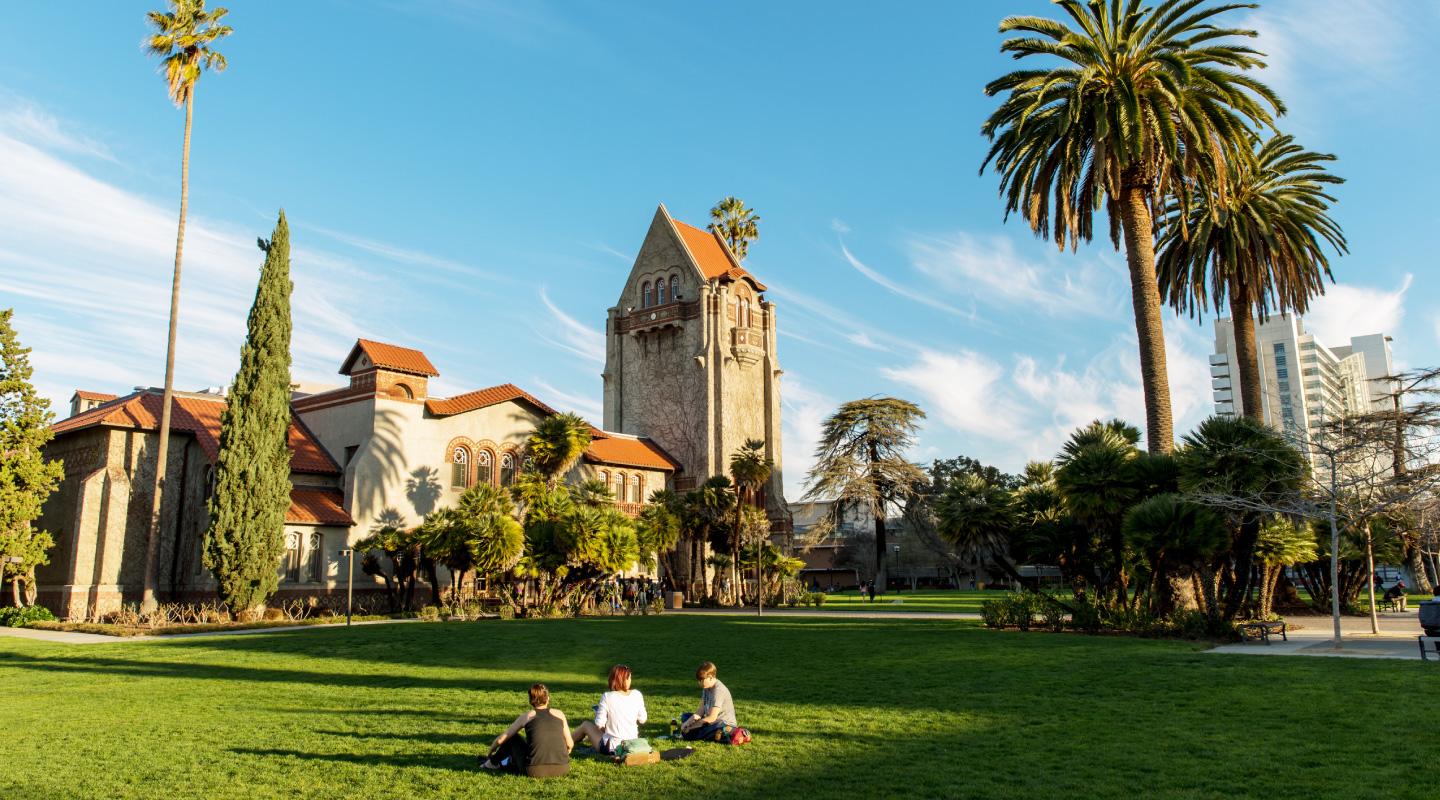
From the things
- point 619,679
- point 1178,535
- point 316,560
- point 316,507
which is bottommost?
point 619,679

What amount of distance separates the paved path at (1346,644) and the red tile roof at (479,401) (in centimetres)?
3274

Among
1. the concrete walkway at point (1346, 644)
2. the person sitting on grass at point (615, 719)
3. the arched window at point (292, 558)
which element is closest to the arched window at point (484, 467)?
the arched window at point (292, 558)

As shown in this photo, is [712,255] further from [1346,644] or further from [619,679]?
[619,679]

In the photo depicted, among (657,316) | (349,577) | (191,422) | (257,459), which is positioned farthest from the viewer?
(657,316)

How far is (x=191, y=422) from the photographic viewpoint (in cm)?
3884

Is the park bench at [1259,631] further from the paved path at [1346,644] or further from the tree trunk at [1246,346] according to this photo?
the tree trunk at [1246,346]

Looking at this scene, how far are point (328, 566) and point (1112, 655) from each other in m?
31.4

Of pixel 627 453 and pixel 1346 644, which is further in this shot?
pixel 627 453

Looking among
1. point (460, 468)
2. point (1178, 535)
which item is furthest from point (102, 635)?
point (1178, 535)

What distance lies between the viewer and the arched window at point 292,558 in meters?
37.8

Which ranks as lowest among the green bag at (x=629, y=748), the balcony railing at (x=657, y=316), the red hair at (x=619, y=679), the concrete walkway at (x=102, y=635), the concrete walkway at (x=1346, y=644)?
the concrete walkway at (x=102, y=635)

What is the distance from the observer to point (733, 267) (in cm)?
6219

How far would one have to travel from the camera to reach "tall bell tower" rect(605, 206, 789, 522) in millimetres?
56344

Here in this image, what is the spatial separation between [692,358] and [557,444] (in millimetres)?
18599
